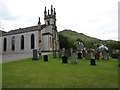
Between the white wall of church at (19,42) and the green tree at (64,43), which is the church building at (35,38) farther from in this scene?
the green tree at (64,43)

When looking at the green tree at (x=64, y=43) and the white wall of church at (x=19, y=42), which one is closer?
the white wall of church at (x=19, y=42)

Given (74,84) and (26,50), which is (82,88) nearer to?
(74,84)

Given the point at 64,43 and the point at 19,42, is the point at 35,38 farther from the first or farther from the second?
the point at 64,43

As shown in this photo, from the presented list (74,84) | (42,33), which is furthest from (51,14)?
(74,84)

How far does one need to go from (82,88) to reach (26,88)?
7.22 ft

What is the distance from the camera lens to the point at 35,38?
176 ft

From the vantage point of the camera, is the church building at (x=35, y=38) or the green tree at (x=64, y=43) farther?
the green tree at (x=64, y=43)

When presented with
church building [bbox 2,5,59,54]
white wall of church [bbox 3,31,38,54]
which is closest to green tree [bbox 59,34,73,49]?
church building [bbox 2,5,59,54]

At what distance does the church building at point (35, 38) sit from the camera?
177 feet

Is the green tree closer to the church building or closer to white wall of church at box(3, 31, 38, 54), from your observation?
the church building

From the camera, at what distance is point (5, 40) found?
63.3m

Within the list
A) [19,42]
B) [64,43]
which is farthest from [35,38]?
[64,43]

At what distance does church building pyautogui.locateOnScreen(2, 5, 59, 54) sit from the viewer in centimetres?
5400

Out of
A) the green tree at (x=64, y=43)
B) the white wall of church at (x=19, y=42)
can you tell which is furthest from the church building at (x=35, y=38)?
the green tree at (x=64, y=43)
